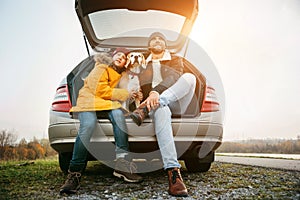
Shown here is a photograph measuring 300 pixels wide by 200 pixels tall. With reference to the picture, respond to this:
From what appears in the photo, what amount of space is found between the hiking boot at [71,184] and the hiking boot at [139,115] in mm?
554

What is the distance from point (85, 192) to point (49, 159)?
2.41 metres

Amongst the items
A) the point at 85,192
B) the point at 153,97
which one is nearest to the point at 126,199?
the point at 85,192

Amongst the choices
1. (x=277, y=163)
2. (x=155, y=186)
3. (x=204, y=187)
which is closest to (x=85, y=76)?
(x=155, y=186)

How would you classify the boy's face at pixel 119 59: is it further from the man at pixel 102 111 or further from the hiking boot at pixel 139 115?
the hiking boot at pixel 139 115

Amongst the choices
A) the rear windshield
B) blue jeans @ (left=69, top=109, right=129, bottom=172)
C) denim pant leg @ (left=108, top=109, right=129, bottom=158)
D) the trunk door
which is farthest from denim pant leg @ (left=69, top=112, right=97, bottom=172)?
the rear windshield

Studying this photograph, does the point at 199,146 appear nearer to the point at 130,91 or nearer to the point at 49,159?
the point at 130,91

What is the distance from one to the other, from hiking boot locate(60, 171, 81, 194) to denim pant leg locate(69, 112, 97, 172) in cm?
4

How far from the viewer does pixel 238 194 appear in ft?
7.59

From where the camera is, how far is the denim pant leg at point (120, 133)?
246 cm

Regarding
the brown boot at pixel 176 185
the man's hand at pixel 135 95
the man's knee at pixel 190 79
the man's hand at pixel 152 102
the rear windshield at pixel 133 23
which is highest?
the rear windshield at pixel 133 23

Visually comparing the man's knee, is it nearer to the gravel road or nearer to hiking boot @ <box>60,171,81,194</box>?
the gravel road

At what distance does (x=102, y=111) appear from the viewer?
2539 millimetres

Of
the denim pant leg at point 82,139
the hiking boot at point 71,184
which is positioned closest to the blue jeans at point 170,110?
the denim pant leg at point 82,139

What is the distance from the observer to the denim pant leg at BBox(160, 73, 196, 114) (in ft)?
8.23
